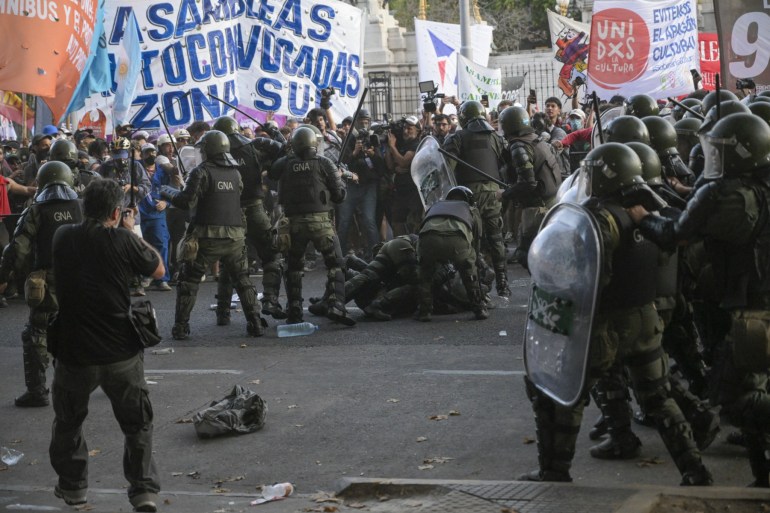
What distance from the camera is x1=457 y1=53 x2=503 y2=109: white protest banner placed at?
19656mm

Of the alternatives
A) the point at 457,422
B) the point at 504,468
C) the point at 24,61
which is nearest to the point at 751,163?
the point at 504,468

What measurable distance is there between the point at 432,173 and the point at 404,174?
3.12 meters

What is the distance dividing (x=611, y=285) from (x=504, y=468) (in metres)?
1.48

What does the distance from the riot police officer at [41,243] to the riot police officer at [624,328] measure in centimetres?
420

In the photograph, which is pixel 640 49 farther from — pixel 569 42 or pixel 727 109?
pixel 727 109

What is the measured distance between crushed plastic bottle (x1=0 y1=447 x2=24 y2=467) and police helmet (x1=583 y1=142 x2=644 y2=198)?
404cm

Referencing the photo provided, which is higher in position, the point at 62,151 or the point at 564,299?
the point at 62,151

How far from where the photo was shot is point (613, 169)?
225 inches

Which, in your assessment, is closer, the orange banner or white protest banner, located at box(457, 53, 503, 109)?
the orange banner

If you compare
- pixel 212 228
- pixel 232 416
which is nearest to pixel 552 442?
pixel 232 416

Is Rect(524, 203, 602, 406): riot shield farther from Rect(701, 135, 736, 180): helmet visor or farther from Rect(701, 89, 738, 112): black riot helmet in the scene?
Rect(701, 89, 738, 112): black riot helmet

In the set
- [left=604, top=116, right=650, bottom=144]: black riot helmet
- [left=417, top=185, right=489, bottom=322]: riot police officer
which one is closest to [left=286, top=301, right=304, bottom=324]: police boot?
[left=417, top=185, right=489, bottom=322]: riot police officer

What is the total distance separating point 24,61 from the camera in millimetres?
11852

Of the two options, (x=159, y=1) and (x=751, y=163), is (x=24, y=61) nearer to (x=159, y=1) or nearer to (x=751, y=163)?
(x=159, y=1)
